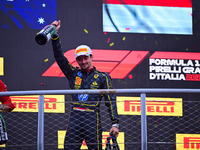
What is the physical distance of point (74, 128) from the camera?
3.07m

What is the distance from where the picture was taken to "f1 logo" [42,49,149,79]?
440cm

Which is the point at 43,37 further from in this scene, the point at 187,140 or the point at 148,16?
the point at 187,140

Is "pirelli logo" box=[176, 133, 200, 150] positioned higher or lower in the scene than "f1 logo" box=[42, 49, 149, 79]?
lower

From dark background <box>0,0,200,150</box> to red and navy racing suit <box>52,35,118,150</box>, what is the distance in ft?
3.60

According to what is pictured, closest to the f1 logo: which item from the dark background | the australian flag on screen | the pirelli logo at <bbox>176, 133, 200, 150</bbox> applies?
the dark background

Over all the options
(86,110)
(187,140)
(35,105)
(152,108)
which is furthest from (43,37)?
(187,140)

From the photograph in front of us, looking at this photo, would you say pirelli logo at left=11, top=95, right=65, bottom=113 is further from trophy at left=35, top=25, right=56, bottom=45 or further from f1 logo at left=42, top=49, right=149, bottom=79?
trophy at left=35, top=25, right=56, bottom=45

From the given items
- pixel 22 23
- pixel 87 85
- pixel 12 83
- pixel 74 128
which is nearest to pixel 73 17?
pixel 22 23

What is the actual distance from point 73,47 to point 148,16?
3.27 feet

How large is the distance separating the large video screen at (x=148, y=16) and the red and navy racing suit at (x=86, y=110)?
1.33 meters

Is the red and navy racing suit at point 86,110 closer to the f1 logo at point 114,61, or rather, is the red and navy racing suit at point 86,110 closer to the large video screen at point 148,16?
the f1 logo at point 114,61

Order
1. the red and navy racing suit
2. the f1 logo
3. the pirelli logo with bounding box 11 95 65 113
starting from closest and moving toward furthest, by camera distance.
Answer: the red and navy racing suit → the pirelli logo with bounding box 11 95 65 113 → the f1 logo

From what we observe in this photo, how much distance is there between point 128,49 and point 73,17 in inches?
30.0

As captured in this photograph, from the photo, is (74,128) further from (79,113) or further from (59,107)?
(59,107)
